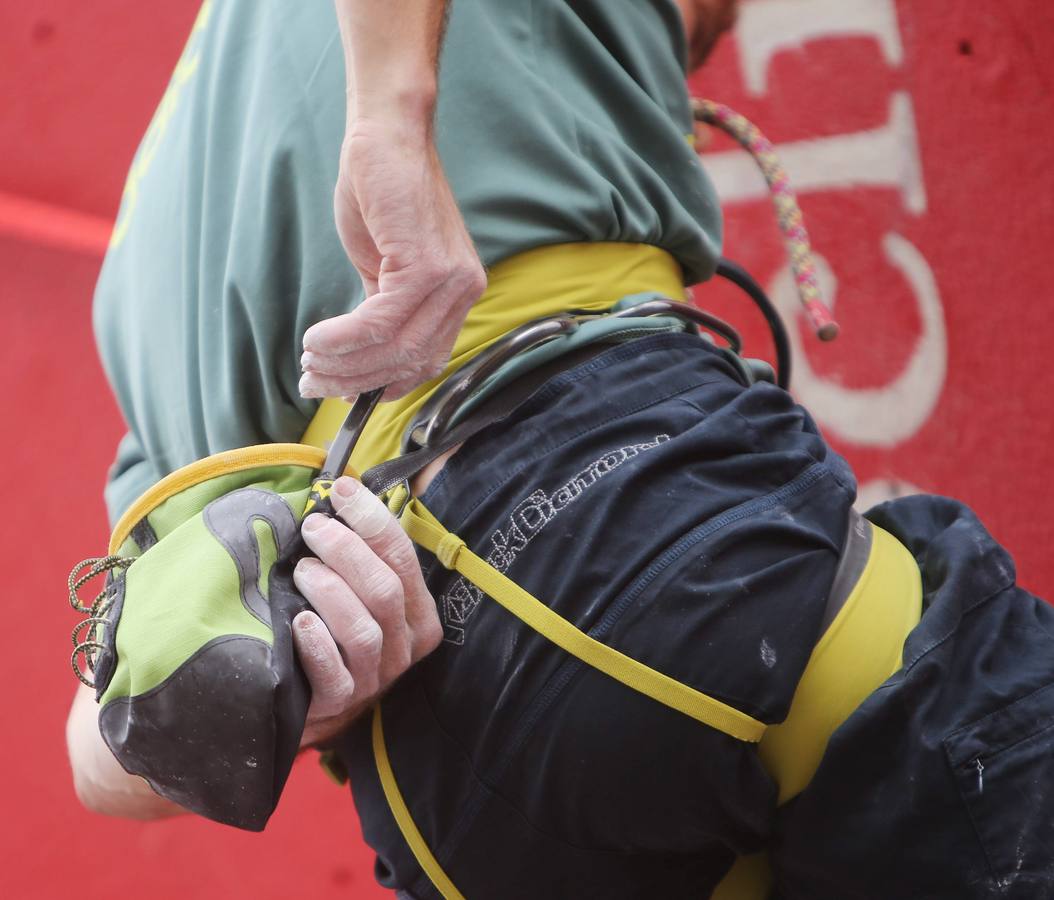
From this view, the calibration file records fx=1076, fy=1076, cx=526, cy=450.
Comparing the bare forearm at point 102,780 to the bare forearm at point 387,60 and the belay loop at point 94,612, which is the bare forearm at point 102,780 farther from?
the bare forearm at point 387,60

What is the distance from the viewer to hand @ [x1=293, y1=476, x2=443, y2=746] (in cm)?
49

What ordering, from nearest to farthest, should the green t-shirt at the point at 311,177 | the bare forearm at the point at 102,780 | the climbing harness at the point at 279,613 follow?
the climbing harness at the point at 279,613 → the green t-shirt at the point at 311,177 → the bare forearm at the point at 102,780

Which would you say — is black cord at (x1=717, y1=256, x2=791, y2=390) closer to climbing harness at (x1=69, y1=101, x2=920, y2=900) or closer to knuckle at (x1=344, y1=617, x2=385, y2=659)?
climbing harness at (x1=69, y1=101, x2=920, y2=900)

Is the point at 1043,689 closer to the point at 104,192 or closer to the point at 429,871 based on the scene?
the point at 429,871

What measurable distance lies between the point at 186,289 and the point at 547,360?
0.76 ft

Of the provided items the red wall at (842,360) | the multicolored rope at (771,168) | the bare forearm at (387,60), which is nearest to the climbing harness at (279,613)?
the bare forearm at (387,60)

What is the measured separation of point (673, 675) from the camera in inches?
20.1

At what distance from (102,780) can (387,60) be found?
498 millimetres

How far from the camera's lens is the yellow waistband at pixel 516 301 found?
1.95 feet

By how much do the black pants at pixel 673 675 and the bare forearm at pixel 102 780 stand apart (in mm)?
203

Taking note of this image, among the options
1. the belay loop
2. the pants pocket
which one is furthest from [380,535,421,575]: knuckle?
the pants pocket

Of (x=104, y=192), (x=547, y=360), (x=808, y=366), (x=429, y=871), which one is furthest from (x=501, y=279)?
(x=104, y=192)

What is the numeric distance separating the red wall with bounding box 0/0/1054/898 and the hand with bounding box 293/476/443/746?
0.83 m

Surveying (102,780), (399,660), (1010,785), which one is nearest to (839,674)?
(1010,785)
